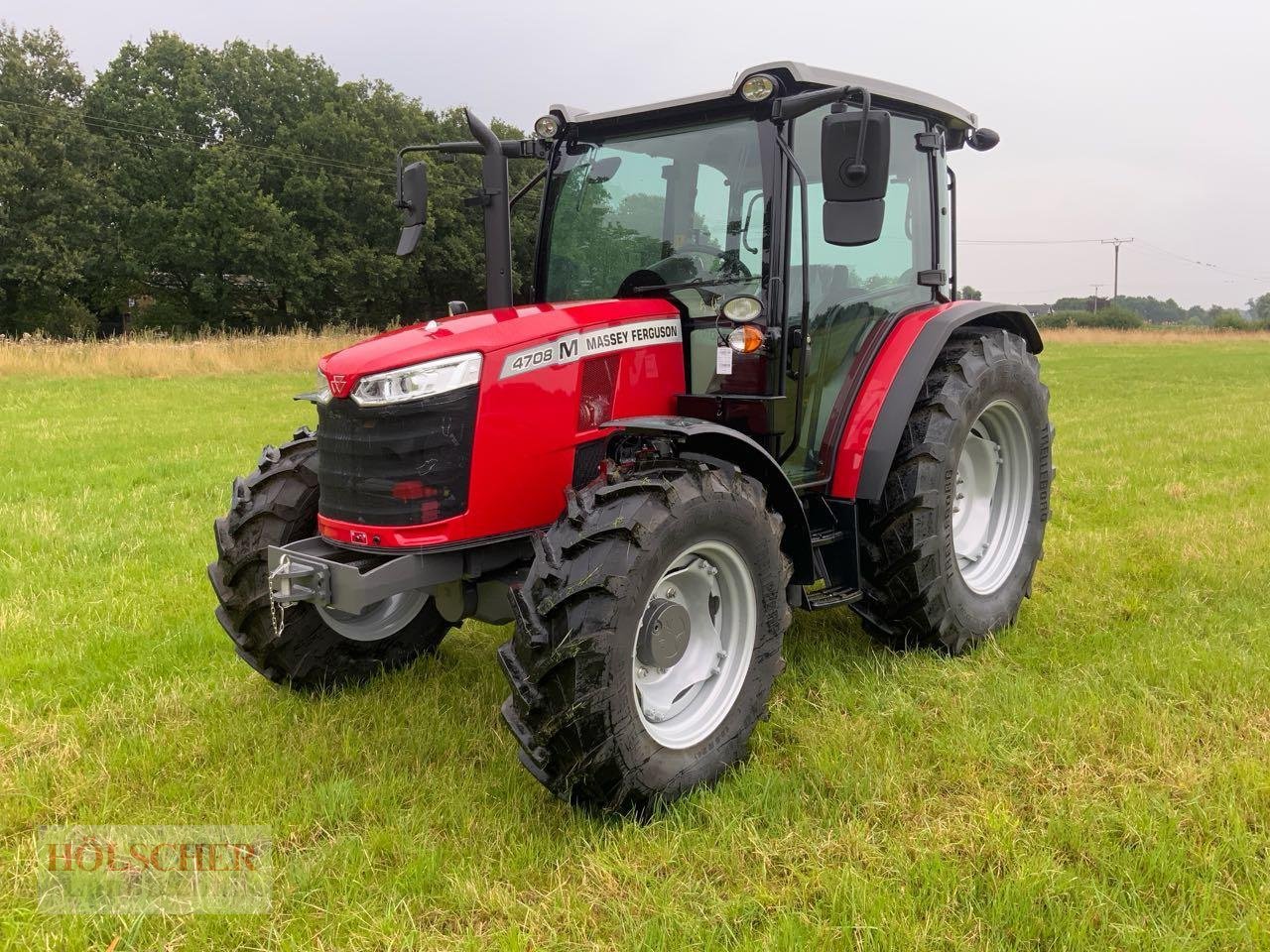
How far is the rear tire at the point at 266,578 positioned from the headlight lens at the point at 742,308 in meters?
1.69

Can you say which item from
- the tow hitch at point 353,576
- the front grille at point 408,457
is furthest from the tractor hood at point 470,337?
the tow hitch at point 353,576

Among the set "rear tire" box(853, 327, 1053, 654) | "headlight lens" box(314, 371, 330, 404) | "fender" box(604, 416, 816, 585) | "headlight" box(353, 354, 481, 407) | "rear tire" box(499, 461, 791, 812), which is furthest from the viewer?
"rear tire" box(853, 327, 1053, 654)

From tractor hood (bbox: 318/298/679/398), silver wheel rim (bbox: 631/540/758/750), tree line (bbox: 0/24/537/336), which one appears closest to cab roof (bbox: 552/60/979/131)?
tractor hood (bbox: 318/298/679/398)

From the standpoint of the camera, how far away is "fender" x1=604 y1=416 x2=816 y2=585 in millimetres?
2988

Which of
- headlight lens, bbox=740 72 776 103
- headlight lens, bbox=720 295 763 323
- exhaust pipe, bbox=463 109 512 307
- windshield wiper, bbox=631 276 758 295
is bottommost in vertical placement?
headlight lens, bbox=720 295 763 323

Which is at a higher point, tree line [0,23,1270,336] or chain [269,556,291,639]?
tree line [0,23,1270,336]

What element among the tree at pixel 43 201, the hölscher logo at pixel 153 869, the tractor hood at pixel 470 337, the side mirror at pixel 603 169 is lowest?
the hölscher logo at pixel 153 869

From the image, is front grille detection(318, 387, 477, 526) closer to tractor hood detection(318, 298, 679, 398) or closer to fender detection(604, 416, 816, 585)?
tractor hood detection(318, 298, 679, 398)

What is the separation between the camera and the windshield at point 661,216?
11.7 ft

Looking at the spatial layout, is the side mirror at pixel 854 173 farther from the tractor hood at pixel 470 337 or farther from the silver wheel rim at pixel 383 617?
the silver wheel rim at pixel 383 617

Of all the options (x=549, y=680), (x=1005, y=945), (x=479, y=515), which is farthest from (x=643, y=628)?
(x=1005, y=945)

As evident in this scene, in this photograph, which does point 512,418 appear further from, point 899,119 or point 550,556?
point 899,119

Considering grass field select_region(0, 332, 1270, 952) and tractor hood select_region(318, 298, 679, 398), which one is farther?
tractor hood select_region(318, 298, 679, 398)

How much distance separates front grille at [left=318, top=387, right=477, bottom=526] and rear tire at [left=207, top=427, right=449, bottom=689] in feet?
2.02
